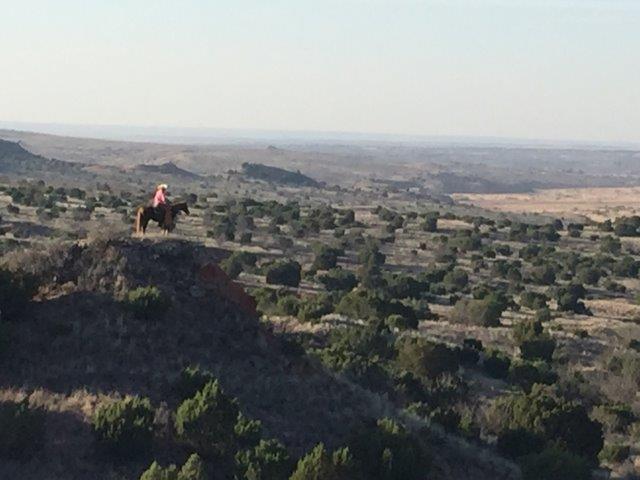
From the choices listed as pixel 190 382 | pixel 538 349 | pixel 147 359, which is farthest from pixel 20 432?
pixel 538 349

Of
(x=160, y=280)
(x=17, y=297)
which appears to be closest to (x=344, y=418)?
(x=160, y=280)

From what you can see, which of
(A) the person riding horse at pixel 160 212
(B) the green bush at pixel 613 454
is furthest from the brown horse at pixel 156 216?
(B) the green bush at pixel 613 454

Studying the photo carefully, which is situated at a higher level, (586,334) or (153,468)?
(153,468)

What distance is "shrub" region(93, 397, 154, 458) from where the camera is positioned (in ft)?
39.5

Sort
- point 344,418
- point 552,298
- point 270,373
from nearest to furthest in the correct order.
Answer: point 344,418
point 270,373
point 552,298

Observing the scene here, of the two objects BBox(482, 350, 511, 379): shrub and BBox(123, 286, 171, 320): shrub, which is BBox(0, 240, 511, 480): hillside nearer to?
BBox(123, 286, 171, 320): shrub

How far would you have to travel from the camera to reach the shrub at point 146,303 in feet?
53.6

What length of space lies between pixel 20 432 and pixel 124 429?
136cm

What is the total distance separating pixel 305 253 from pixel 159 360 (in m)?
38.3

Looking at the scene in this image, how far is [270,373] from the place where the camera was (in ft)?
53.6

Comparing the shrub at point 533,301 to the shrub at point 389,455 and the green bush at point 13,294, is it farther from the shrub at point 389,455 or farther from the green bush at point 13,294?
the green bush at point 13,294

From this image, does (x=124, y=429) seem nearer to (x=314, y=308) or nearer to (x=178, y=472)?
(x=178, y=472)

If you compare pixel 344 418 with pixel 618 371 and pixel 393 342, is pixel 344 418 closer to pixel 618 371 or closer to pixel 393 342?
pixel 393 342

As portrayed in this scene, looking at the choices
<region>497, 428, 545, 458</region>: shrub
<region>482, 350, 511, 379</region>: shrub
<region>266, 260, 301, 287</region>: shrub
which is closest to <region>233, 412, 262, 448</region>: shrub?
<region>497, 428, 545, 458</region>: shrub
